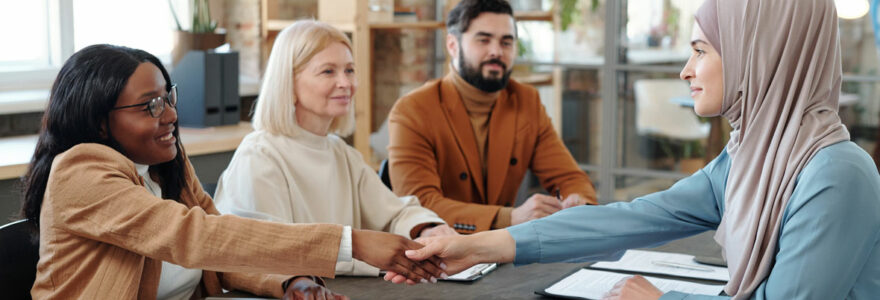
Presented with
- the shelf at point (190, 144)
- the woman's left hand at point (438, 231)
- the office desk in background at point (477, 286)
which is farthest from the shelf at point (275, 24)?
the office desk in background at point (477, 286)

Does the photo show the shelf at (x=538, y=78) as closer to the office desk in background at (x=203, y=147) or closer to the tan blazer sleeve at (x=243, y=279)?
the office desk in background at (x=203, y=147)

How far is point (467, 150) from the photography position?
2.91 metres

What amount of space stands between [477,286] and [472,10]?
1462 mm

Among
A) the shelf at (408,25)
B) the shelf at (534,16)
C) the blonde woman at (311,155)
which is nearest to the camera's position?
the blonde woman at (311,155)

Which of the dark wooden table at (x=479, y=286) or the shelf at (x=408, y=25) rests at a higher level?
the shelf at (x=408, y=25)

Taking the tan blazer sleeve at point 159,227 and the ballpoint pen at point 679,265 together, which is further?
the ballpoint pen at point 679,265

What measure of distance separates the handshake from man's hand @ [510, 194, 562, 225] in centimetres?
63

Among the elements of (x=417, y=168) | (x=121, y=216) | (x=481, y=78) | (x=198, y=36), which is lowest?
A: (x=417, y=168)

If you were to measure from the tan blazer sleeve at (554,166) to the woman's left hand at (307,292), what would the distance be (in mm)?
1401

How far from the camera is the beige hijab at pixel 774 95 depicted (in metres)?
1.41

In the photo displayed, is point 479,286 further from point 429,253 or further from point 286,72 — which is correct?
point 286,72

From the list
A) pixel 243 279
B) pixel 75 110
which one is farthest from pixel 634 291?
pixel 75 110

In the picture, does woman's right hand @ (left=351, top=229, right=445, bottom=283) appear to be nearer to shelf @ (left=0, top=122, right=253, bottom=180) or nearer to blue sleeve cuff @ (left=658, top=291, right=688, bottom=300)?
blue sleeve cuff @ (left=658, top=291, right=688, bottom=300)

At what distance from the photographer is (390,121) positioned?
116 inches
